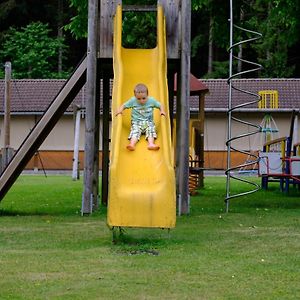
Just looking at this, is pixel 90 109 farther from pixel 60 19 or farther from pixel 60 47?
pixel 60 19

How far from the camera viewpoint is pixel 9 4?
58.3 m

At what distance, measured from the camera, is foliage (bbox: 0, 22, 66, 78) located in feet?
186

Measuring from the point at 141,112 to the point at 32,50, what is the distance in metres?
45.5

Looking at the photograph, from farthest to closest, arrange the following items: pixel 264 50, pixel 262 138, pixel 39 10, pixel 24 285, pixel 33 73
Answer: pixel 39 10
pixel 33 73
pixel 264 50
pixel 262 138
pixel 24 285

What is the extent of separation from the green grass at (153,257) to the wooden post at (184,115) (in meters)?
0.54

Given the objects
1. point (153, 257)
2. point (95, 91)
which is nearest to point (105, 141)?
point (95, 91)

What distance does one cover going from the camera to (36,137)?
14.7 m

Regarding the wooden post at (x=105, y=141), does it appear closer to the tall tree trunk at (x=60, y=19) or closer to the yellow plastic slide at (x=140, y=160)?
the yellow plastic slide at (x=140, y=160)

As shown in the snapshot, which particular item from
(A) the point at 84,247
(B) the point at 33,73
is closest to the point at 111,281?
(A) the point at 84,247

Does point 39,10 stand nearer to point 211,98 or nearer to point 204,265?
point 211,98

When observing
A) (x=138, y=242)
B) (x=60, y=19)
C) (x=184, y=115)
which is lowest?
(x=138, y=242)

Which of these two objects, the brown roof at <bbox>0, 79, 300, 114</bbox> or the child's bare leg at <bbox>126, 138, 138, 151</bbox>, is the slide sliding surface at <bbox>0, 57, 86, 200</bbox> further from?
the brown roof at <bbox>0, 79, 300, 114</bbox>

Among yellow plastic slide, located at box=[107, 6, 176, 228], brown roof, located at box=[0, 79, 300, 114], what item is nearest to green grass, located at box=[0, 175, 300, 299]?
yellow plastic slide, located at box=[107, 6, 176, 228]

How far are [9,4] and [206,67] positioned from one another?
14.5m
